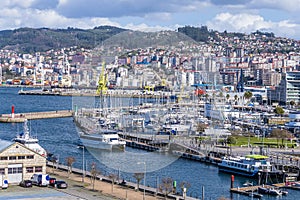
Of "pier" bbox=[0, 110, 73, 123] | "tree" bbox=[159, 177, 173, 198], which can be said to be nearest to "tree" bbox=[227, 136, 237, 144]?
"tree" bbox=[159, 177, 173, 198]

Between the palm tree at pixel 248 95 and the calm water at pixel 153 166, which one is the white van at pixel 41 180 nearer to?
the calm water at pixel 153 166

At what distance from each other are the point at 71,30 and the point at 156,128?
4466 inches

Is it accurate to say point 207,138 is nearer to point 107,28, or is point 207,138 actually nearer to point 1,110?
point 1,110

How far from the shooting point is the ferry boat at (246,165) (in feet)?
44.8

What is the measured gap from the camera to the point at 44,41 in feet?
380

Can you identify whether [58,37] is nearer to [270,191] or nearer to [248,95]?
[248,95]

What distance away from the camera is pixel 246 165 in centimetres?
1387

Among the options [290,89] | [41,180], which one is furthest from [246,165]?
[290,89]

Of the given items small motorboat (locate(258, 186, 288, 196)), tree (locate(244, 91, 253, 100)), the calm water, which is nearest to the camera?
small motorboat (locate(258, 186, 288, 196))

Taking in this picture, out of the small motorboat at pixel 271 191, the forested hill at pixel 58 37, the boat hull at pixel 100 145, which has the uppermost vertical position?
the forested hill at pixel 58 37

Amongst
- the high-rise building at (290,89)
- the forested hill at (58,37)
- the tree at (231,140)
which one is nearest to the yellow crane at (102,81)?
the tree at (231,140)

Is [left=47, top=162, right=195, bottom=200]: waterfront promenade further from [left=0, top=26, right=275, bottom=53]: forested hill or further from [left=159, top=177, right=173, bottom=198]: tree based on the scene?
[left=0, top=26, right=275, bottom=53]: forested hill

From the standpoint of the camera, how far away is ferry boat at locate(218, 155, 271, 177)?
13664mm

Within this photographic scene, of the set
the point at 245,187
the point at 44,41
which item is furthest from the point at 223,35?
the point at 245,187
